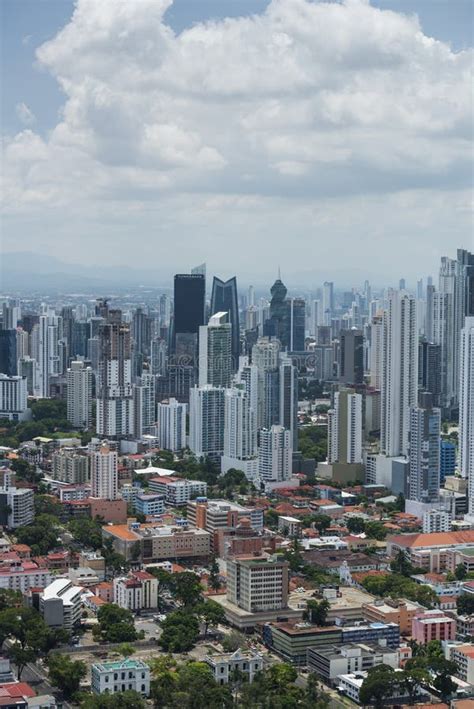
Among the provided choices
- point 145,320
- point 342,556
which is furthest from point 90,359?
point 342,556

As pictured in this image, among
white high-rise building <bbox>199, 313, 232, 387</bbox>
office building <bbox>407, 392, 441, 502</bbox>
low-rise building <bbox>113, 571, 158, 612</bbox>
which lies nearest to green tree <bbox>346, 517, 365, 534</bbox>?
office building <bbox>407, 392, 441, 502</bbox>

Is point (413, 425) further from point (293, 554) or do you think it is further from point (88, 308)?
point (88, 308)

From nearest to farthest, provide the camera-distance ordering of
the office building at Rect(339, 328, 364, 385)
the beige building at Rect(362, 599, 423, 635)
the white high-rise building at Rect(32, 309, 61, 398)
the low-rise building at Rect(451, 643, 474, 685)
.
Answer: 1. the low-rise building at Rect(451, 643, 474, 685)
2. the beige building at Rect(362, 599, 423, 635)
3. the office building at Rect(339, 328, 364, 385)
4. the white high-rise building at Rect(32, 309, 61, 398)

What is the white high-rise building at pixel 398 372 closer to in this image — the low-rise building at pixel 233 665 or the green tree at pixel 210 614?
the green tree at pixel 210 614

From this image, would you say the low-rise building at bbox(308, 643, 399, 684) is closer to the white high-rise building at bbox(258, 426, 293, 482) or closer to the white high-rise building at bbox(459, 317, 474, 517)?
the white high-rise building at bbox(459, 317, 474, 517)

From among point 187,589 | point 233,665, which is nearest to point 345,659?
point 233,665

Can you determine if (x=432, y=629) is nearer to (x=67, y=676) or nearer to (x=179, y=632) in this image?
(x=179, y=632)
